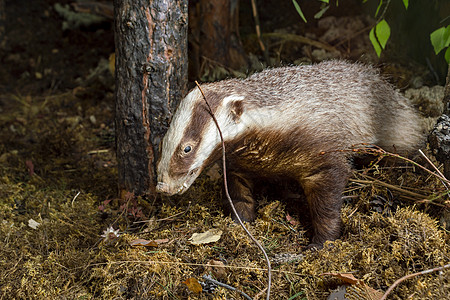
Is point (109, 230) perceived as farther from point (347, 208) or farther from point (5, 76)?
point (5, 76)

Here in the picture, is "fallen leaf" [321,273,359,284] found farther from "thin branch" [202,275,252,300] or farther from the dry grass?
"thin branch" [202,275,252,300]

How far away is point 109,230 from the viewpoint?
3234 millimetres

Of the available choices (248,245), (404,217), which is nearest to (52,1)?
(248,245)

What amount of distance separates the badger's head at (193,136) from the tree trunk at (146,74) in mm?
630

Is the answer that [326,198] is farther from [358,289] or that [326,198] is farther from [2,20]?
[2,20]

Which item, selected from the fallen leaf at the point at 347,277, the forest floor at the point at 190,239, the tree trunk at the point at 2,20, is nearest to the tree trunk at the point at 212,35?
the forest floor at the point at 190,239

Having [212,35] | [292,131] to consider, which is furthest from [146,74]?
[212,35]

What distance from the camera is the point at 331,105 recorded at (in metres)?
3.19

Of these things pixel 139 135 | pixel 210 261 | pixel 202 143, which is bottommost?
pixel 210 261

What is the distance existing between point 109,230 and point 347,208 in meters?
1.78

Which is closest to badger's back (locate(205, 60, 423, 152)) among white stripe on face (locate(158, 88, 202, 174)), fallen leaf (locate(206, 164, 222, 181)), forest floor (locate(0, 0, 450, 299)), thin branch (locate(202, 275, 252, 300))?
white stripe on face (locate(158, 88, 202, 174))

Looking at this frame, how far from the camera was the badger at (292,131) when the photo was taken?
9.28 feet

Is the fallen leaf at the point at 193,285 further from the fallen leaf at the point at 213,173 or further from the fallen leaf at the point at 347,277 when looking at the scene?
the fallen leaf at the point at 213,173

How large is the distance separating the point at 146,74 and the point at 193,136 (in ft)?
2.89
